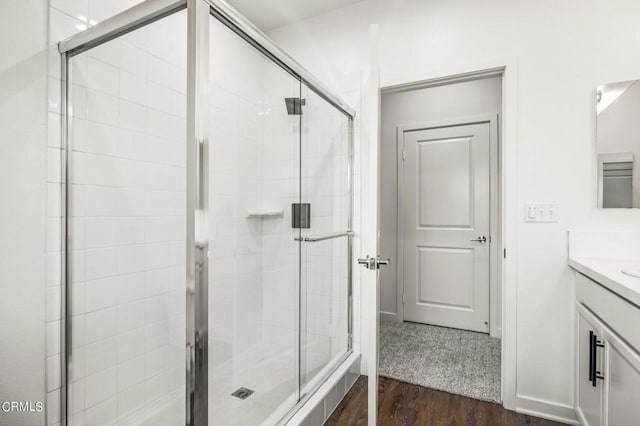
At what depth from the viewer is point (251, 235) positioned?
143 centimetres

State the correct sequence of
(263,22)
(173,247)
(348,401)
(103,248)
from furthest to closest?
1. (263,22)
2. (348,401)
3. (103,248)
4. (173,247)

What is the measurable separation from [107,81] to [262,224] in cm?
81

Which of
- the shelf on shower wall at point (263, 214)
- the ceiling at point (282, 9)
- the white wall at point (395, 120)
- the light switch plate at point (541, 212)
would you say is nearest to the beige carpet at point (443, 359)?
the white wall at point (395, 120)

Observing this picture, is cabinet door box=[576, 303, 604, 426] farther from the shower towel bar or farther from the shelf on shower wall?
the shelf on shower wall

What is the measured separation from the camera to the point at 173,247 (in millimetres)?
1157

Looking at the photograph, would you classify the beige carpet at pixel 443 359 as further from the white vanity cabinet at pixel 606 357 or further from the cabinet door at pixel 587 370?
the white vanity cabinet at pixel 606 357

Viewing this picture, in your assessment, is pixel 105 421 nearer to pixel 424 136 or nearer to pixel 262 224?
pixel 262 224

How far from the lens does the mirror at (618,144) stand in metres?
1.64

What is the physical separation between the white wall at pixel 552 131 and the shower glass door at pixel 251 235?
1237 mm

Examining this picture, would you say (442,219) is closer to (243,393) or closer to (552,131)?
(552,131)

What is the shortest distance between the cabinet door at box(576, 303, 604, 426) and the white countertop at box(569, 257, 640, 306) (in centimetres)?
19

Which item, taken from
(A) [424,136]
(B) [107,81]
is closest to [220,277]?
(B) [107,81]

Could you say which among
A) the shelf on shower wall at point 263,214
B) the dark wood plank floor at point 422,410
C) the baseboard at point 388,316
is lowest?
the dark wood plank floor at point 422,410

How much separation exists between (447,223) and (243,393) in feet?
8.16
